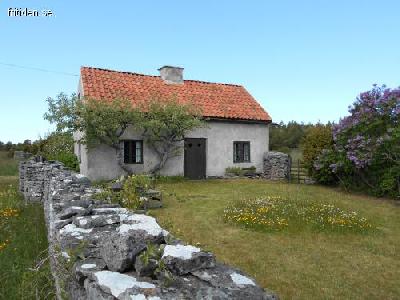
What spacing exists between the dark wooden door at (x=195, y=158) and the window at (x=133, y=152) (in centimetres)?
266

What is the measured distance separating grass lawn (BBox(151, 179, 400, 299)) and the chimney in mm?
11124

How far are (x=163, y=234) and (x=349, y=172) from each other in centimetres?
1678

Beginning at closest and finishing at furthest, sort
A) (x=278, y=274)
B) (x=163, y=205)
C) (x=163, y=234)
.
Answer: (x=163, y=234) < (x=278, y=274) < (x=163, y=205)

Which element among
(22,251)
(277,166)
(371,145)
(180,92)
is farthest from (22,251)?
(277,166)

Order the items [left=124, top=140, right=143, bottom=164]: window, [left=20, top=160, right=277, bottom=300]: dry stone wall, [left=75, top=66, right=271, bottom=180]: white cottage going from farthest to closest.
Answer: [left=124, top=140, right=143, bottom=164]: window → [left=75, top=66, right=271, bottom=180]: white cottage → [left=20, top=160, right=277, bottom=300]: dry stone wall

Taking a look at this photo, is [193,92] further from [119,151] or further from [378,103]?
[378,103]

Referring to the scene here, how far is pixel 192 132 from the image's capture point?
20906 millimetres

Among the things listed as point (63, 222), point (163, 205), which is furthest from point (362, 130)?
point (63, 222)

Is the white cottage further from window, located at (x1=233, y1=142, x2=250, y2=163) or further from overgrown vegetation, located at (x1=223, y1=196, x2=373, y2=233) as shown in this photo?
overgrown vegetation, located at (x1=223, y1=196, x2=373, y2=233)

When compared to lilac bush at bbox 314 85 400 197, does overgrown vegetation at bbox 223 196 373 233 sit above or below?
below

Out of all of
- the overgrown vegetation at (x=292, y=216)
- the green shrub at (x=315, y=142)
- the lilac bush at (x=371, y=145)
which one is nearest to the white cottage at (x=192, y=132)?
the green shrub at (x=315, y=142)

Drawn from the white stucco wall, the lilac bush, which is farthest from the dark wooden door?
the lilac bush

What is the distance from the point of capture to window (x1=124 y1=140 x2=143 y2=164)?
19328 mm

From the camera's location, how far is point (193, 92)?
22844 mm
